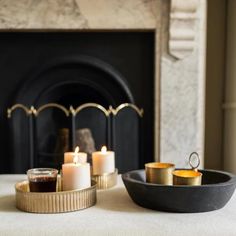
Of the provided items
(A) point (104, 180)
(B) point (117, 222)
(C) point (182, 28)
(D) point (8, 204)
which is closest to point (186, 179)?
(B) point (117, 222)

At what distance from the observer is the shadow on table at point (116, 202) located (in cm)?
98

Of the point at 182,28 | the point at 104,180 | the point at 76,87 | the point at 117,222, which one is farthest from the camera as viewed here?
the point at 76,87

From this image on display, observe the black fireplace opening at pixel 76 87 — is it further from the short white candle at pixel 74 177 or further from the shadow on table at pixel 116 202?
the short white candle at pixel 74 177

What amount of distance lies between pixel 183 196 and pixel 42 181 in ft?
1.24

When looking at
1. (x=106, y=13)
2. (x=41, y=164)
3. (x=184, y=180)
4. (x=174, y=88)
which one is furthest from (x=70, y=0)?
(x=184, y=180)

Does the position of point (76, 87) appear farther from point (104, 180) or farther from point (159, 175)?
point (159, 175)

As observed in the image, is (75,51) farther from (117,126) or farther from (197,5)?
(197,5)

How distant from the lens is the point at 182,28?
193 cm

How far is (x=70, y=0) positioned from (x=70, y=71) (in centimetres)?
39

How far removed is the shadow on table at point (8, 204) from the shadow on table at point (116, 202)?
0.77 feet

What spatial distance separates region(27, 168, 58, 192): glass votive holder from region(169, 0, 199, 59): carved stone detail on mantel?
1.19 metres

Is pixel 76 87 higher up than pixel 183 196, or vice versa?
pixel 76 87

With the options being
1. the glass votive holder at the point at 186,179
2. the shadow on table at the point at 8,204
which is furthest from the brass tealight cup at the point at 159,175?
the shadow on table at the point at 8,204

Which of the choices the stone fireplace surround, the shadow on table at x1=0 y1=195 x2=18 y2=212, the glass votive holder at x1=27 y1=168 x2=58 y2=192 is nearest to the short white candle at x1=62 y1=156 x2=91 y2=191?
the glass votive holder at x1=27 y1=168 x2=58 y2=192
